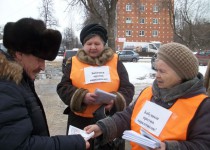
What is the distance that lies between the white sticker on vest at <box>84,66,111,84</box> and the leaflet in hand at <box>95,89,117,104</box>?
10.6 inches

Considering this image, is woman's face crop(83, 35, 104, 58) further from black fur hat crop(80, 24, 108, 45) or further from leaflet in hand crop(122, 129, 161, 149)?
leaflet in hand crop(122, 129, 161, 149)

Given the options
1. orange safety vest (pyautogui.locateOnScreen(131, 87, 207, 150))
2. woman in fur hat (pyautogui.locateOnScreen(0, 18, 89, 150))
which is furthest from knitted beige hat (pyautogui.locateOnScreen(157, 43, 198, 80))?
woman in fur hat (pyautogui.locateOnScreen(0, 18, 89, 150))

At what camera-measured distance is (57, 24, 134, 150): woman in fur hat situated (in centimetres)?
317

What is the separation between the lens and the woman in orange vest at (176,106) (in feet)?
6.37

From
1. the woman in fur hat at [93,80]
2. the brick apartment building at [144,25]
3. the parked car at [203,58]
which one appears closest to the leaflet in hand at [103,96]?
the woman in fur hat at [93,80]

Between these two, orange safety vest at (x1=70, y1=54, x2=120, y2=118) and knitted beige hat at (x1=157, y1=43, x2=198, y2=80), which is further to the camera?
orange safety vest at (x1=70, y1=54, x2=120, y2=118)

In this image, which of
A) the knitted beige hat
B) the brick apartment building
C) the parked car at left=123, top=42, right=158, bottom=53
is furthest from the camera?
the brick apartment building

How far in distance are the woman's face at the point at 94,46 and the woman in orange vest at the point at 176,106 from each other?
1.04m

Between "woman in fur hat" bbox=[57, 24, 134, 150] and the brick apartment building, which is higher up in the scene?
the brick apartment building

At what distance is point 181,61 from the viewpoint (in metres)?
2.10

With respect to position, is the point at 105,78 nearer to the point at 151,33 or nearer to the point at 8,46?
the point at 8,46

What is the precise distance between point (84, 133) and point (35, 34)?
0.88 m

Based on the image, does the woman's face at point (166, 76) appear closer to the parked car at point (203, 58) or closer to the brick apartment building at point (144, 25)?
the parked car at point (203, 58)

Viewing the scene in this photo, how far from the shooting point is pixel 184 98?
6.77ft
